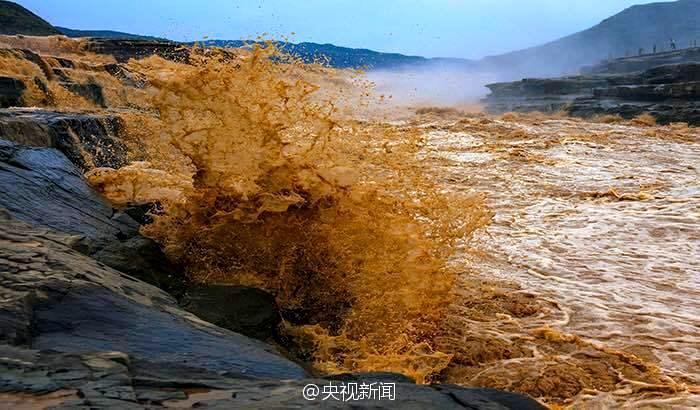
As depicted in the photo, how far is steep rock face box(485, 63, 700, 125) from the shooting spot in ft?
77.0

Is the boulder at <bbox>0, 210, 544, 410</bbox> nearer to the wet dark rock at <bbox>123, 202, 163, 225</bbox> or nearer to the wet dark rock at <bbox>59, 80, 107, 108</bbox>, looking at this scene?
the wet dark rock at <bbox>123, 202, 163, 225</bbox>

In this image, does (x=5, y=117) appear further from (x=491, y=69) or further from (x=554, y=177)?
(x=491, y=69)

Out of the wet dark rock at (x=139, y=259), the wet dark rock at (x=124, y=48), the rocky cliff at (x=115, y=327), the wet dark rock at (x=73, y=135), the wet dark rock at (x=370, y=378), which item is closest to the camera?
Result: the rocky cliff at (x=115, y=327)

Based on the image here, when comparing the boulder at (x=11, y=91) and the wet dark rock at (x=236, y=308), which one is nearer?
the wet dark rock at (x=236, y=308)

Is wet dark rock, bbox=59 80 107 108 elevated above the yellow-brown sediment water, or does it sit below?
above

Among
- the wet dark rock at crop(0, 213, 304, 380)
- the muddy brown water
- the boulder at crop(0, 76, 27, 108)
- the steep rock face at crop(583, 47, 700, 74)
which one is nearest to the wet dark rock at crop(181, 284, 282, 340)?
the wet dark rock at crop(0, 213, 304, 380)

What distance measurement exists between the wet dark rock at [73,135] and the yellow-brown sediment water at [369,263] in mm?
690

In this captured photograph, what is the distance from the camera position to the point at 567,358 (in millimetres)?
3230

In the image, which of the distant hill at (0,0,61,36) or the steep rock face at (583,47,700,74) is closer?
the distant hill at (0,0,61,36)

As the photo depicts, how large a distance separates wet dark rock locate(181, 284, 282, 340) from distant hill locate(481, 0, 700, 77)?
11510 cm

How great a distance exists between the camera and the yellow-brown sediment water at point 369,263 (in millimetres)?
3133

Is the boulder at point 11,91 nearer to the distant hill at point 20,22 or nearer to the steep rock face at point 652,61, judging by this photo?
the distant hill at point 20,22

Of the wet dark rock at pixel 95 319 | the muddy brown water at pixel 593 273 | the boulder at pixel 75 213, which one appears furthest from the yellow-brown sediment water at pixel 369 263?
the wet dark rock at pixel 95 319

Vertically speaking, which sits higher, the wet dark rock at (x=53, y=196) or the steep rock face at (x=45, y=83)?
the steep rock face at (x=45, y=83)
